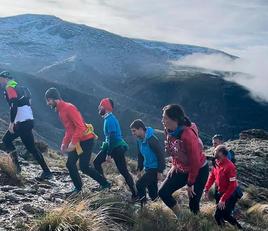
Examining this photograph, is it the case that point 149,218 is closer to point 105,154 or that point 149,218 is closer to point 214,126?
point 105,154

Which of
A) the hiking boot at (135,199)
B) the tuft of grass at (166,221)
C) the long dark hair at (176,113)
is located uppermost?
the long dark hair at (176,113)

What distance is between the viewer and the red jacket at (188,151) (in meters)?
7.36

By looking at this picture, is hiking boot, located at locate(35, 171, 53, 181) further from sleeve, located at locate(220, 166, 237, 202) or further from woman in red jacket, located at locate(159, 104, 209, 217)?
sleeve, located at locate(220, 166, 237, 202)

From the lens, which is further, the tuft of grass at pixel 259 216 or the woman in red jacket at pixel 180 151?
the tuft of grass at pixel 259 216

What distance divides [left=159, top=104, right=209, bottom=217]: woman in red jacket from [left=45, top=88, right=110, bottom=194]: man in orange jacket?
2.38 meters

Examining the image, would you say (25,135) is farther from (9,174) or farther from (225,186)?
(225,186)

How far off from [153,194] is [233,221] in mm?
1704

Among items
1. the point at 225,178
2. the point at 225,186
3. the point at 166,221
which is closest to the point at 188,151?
the point at 166,221

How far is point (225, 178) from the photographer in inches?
365

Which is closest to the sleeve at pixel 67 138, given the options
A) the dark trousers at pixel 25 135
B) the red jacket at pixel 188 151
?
the dark trousers at pixel 25 135

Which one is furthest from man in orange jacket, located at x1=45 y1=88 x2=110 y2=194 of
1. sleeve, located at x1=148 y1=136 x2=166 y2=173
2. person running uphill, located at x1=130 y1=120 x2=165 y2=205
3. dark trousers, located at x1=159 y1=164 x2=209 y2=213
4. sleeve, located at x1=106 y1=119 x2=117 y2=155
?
dark trousers, located at x1=159 y1=164 x2=209 y2=213

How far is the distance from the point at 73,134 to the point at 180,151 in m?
2.93

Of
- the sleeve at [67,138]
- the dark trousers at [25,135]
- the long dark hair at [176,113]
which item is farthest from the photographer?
the dark trousers at [25,135]

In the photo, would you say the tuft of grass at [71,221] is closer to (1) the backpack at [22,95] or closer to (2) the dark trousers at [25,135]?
(2) the dark trousers at [25,135]
